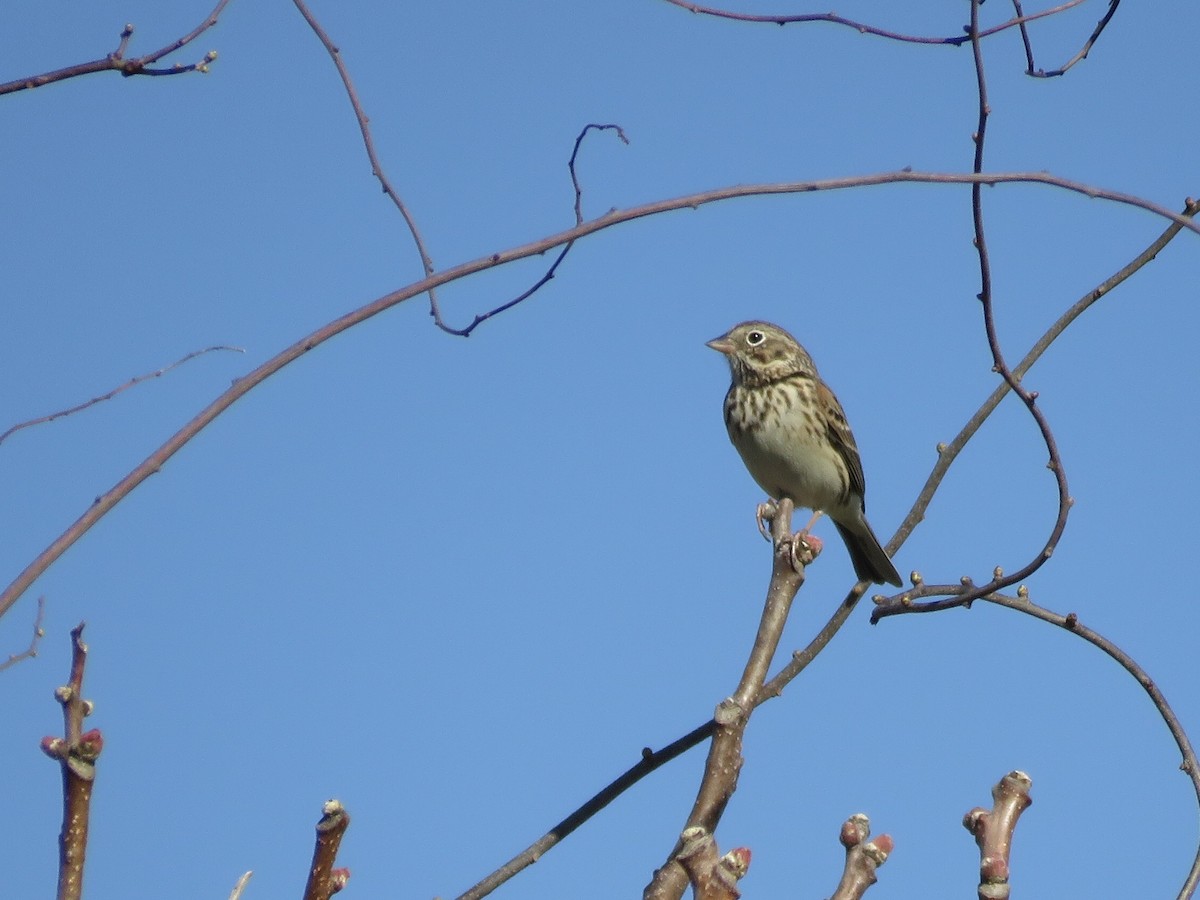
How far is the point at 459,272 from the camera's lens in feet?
7.13

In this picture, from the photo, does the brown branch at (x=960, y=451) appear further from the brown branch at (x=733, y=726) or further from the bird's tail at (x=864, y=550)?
the bird's tail at (x=864, y=550)

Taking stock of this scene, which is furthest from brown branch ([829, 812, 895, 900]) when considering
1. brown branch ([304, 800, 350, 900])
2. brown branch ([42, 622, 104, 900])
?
brown branch ([42, 622, 104, 900])

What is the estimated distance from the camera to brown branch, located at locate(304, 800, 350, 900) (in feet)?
5.87

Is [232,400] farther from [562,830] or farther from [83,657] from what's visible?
[562,830]

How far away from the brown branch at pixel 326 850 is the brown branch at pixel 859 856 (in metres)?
0.69

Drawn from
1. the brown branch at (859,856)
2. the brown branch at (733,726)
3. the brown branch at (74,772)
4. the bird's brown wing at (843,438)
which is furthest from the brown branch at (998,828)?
the bird's brown wing at (843,438)

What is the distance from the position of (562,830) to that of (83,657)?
4.61 ft

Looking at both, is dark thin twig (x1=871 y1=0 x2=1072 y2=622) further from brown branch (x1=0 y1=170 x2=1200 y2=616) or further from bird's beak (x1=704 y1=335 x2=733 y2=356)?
bird's beak (x1=704 y1=335 x2=733 y2=356)

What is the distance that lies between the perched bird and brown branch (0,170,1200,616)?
607 cm

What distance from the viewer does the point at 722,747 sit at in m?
2.41

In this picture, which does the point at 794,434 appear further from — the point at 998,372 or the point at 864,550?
the point at 998,372

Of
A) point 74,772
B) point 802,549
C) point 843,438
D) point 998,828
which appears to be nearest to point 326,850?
point 74,772

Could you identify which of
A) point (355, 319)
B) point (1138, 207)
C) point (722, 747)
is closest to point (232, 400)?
point (355, 319)

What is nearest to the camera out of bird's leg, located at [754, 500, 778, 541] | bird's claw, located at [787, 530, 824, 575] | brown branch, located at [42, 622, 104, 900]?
brown branch, located at [42, 622, 104, 900]
